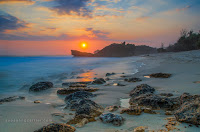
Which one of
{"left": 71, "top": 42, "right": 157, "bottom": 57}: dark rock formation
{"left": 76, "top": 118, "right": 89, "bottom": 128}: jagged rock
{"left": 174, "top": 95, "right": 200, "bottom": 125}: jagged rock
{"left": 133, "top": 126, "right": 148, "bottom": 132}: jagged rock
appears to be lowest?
{"left": 133, "top": 126, "right": 148, "bottom": 132}: jagged rock

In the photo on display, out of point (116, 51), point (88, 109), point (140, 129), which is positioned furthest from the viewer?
point (116, 51)

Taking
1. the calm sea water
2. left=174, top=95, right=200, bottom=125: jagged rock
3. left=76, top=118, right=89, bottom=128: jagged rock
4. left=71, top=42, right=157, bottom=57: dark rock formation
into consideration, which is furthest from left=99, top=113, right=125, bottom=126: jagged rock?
left=71, top=42, right=157, bottom=57: dark rock formation

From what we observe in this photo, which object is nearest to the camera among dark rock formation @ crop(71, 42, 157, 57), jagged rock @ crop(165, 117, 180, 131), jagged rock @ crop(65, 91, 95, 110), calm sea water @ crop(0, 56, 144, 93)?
jagged rock @ crop(165, 117, 180, 131)

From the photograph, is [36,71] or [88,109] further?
[36,71]

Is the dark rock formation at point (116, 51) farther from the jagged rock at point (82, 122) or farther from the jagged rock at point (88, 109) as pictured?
the jagged rock at point (82, 122)

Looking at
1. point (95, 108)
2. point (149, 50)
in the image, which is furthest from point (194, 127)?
point (149, 50)

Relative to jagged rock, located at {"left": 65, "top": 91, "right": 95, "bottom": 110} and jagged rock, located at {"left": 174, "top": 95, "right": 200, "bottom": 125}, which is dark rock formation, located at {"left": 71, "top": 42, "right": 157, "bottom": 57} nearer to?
jagged rock, located at {"left": 65, "top": 91, "right": 95, "bottom": 110}

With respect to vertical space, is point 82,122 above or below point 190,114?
below

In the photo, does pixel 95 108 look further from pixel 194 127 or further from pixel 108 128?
pixel 194 127

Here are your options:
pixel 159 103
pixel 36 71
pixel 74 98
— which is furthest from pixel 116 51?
pixel 159 103

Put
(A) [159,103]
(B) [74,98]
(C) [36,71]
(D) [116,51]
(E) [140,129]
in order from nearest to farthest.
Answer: (E) [140,129] < (A) [159,103] < (B) [74,98] < (C) [36,71] < (D) [116,51]

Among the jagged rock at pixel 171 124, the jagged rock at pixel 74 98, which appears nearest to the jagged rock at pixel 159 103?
the jagged rock at pixel 171 124

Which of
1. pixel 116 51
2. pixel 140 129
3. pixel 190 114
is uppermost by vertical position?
pixel 116 51

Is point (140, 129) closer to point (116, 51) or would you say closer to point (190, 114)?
point (190, 114)
